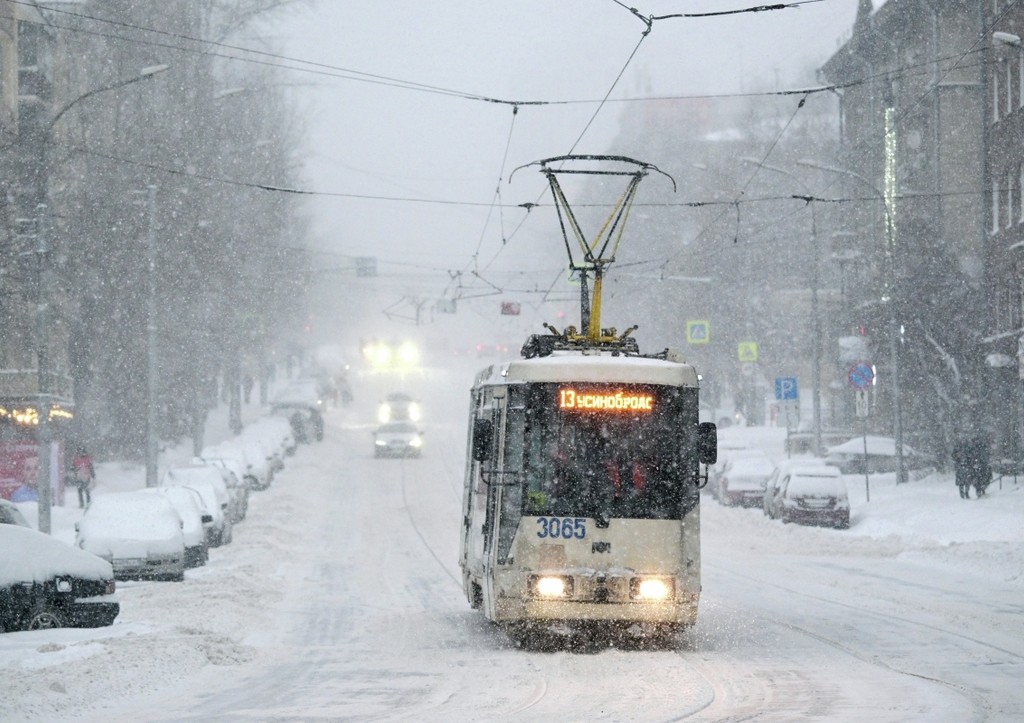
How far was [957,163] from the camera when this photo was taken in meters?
55.0

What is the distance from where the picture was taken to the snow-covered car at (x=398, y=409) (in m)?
73.9

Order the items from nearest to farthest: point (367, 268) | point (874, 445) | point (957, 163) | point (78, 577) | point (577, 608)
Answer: point (577, 608) → point (78, 577) → point (874, 445) → point (957, 163) → point (367, 268)

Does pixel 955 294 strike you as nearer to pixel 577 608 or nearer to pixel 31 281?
pixel 31 281

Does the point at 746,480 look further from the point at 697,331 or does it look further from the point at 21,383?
the point at 21,383

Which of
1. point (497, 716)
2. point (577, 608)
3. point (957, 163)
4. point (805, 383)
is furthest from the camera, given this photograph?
point (805, 383)

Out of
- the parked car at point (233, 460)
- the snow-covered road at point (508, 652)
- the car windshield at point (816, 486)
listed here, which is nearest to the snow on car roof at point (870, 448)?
the car windshield at point (816, 486)

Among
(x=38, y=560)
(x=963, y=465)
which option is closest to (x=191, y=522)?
(x=38, y=560)

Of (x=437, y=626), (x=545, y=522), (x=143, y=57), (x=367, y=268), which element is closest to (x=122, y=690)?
(x=545, y=522)

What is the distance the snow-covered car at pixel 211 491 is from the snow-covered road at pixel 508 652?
91 cm

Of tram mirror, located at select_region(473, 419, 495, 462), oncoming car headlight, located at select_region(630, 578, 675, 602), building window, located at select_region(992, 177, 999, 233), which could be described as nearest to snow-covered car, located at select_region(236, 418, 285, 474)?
building window, located at select_region(992, 177, 999, 233)

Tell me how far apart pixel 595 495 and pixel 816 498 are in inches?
922

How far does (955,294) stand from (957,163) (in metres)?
9.25

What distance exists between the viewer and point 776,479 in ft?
131

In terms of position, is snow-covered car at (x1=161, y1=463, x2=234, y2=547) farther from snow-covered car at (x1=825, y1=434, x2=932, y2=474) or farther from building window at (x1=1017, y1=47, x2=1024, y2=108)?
building window at (x1=1017, y1=47, x2=1024, y2=108)
